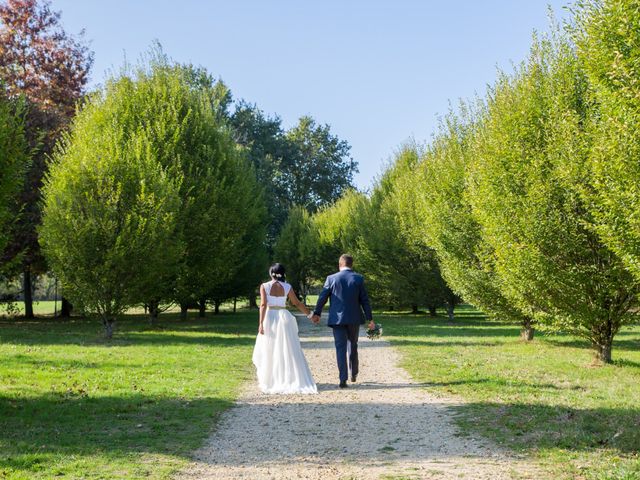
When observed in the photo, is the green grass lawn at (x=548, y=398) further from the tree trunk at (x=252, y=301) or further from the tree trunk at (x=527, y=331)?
the tree trunk at (x=252, y=301)

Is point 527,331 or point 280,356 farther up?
point 280,356

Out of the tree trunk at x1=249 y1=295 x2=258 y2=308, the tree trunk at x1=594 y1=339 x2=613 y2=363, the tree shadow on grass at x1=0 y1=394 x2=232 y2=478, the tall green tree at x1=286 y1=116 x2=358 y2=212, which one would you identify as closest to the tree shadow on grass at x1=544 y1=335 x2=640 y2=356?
the tree trunk at x1=594 y1=339 x2=613 y2=363

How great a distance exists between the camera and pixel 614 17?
1240 cm

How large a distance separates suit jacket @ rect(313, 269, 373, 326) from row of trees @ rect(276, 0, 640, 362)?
4.94 metres

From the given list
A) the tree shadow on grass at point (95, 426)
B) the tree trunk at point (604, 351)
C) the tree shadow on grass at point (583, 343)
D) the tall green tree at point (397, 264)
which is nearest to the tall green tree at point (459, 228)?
the tree shadow on grass at point (583, 343)

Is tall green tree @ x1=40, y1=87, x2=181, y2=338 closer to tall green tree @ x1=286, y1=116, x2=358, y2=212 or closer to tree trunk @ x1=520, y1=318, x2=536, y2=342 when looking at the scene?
tree trunk @ x1=520, y1=318, x2=536, y2=342

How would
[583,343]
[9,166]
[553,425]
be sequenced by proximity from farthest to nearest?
[583,343], [9,166], [553,425]

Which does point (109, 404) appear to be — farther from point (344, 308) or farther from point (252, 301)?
point (252, 301)

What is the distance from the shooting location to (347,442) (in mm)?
8258

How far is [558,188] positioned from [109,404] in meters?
11.7

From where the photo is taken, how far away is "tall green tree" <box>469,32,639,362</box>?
1601 cm

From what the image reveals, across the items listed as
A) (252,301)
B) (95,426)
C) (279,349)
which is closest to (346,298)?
(279,349)

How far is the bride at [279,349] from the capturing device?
12.4 metres

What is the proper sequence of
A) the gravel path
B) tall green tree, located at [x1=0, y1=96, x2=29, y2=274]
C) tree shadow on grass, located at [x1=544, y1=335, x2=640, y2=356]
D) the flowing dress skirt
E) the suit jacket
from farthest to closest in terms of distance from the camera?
tree shadow on grass, located at [x1=544, y1=335, x2=640, y2=356]
the suit jacket
the flowing dress skirt
tall green tree, located at [x1=0, y1=96, x2=29, y2=274]
the gravel path
